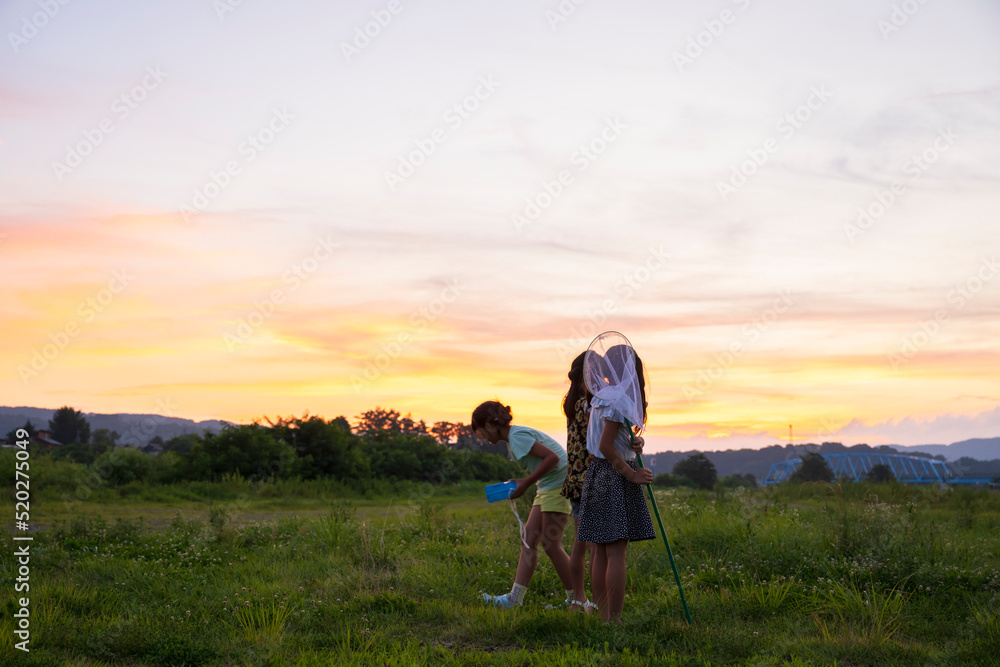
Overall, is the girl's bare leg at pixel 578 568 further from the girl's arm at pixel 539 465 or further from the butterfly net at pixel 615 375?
the butterfly net at pixel 615 375

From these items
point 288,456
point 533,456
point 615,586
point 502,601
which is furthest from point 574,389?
point 288,456

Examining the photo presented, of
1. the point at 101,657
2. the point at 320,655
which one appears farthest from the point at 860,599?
the point at 101,657

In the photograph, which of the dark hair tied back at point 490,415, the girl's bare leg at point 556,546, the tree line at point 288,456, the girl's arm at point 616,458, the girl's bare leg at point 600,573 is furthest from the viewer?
the tree line at point 288,456

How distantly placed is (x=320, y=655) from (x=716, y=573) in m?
3.65

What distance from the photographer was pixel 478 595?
6383 mm

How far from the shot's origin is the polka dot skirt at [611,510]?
205 inches

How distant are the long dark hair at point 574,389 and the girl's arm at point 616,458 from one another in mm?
611

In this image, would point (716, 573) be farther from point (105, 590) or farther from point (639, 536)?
point (105, 590)

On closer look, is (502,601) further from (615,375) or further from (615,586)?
(615,375)

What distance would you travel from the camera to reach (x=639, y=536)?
524 cm

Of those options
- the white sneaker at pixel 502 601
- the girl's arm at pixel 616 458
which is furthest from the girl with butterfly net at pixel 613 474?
the white sneaker at pixel 502 601

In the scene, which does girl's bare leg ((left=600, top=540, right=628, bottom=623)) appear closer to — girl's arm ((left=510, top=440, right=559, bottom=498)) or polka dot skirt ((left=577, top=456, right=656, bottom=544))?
polka dot skirt ((left=577, top=456, right=656, bottom=544))

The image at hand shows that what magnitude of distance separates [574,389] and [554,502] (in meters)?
0.93

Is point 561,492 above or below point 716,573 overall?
above
